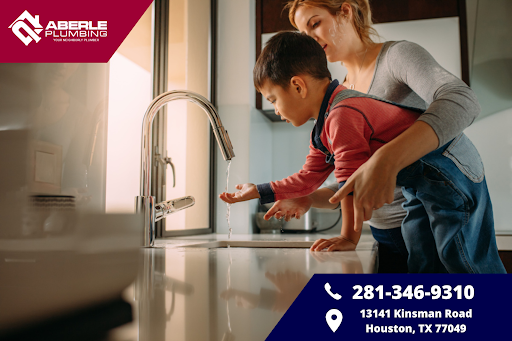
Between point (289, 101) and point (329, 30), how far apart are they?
1.24 ft

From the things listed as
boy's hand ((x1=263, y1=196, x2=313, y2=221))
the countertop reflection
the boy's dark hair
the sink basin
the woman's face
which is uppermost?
the woman's face

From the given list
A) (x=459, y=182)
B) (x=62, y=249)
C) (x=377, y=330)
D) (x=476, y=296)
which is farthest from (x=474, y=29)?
(x=62, y=249)

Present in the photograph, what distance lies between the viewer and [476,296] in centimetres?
36

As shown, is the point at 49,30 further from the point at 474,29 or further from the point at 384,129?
the point at 474,29

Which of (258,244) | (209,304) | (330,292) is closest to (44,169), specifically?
(209,304)

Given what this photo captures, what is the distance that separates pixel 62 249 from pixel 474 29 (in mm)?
2027

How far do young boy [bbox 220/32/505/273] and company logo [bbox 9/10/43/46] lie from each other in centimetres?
45

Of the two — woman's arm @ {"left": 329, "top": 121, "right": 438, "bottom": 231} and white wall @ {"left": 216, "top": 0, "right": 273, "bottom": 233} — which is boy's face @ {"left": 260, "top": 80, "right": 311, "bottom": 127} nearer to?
woman's arm @ {"left": 329, "top": 121, "right": 438, "bottom": 231}

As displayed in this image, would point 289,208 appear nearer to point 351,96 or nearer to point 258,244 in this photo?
point 351,96

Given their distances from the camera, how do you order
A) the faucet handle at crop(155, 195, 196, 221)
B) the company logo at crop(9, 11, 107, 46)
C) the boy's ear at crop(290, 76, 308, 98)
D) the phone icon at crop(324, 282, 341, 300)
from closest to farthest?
the phone icon at crop(324, 282, 341, 300) → the company logo at crop(9, 11, 107, 46) → the boy's ear at crop(290, 76, 308, 98) → the faucet handle at crop(155, 195, 196, 221)

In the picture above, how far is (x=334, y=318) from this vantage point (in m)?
0.25

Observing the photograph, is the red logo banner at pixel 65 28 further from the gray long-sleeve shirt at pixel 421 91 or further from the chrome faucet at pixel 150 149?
the gray long-sleeve shirt at pixel 421 91

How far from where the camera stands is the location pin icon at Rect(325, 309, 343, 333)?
232mm

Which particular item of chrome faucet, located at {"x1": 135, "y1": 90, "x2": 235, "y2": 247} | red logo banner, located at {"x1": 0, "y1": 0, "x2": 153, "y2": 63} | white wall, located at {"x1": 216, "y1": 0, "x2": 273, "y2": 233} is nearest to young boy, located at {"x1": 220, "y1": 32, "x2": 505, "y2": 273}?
chrome faucet, located at {"x1": 135, "y1": 90, "x2": 235, "y2": 247}
